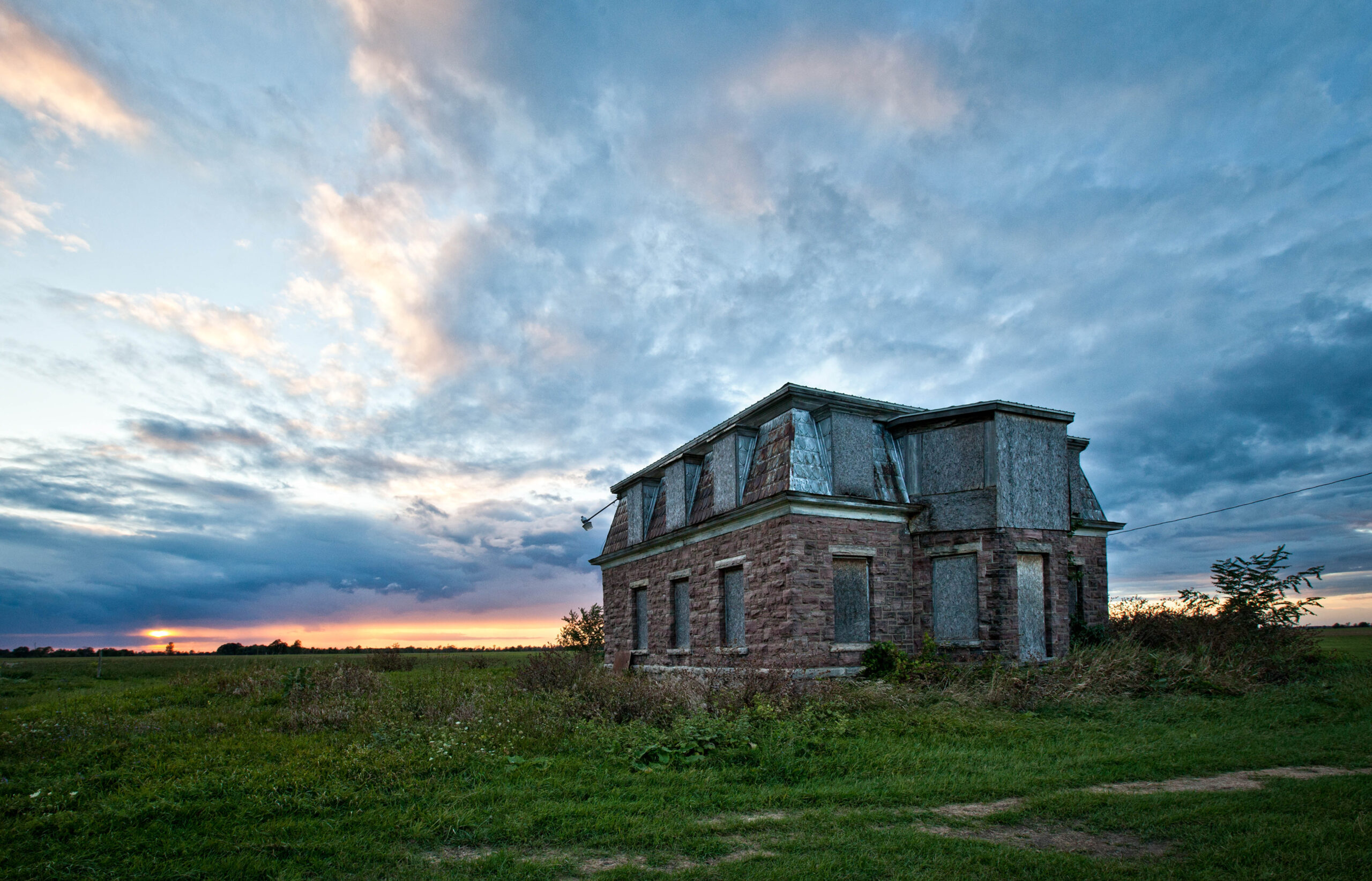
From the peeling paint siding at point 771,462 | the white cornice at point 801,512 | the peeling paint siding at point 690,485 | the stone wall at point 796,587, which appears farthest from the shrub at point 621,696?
the peeling paint siding at point 690,485

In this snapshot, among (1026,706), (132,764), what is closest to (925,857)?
(1026,706)

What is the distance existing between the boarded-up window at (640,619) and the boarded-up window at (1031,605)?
12019 millimetres

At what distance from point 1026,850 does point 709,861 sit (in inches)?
106

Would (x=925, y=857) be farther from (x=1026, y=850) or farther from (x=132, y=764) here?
(x=132, y=764)

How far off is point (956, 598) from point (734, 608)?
17.7ft

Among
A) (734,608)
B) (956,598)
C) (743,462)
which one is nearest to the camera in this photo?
(956,598)

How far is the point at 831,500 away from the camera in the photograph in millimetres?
15664

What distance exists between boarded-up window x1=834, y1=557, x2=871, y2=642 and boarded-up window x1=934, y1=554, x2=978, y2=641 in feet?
5.84

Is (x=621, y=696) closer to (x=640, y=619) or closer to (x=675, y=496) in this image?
(x=675, y=496)

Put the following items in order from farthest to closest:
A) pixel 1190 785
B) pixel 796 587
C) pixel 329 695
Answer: pixel 796 587
pixel 329 695
pixel 1190 785

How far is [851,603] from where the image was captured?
1605 cm

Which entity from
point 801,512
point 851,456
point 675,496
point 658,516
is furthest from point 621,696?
point 658,516

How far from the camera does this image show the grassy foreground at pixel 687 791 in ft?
18.4

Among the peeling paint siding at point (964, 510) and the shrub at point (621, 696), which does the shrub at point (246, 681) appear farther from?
the peeling paint siding at point (964, 510)
